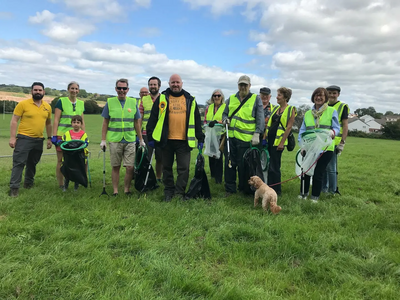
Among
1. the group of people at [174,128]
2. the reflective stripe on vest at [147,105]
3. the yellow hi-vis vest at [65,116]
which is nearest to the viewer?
the group of people at [174,128]

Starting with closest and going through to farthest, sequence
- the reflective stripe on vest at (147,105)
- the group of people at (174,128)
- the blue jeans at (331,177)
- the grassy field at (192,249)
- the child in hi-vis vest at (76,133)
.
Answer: the grassy field at (192,249) < the group of people at (174,128) < the child in hi-vis vest at (76,133) < the blue jeans at (331,177) < the reflective stripe on vest at (147,105)

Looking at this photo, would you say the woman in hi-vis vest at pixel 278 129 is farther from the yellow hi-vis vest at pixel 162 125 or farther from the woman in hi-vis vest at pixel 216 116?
the yellow hi-vis vest at pixel 162 125

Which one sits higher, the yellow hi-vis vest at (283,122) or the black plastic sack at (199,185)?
the yellow hi-vis vest at (283,122)

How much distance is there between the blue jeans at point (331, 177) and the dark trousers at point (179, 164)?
3128 millimetres

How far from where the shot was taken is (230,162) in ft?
18.9

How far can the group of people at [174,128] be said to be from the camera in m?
5.25

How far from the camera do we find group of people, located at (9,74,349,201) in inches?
207

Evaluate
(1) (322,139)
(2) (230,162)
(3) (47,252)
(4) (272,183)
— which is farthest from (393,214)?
(3) (47,252)

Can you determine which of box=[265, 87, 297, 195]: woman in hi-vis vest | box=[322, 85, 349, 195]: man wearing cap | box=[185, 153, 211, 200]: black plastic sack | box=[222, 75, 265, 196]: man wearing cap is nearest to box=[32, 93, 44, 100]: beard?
box=[185, 153, 211, 200]: black plastic sack

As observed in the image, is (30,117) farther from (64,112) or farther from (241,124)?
(241,124)

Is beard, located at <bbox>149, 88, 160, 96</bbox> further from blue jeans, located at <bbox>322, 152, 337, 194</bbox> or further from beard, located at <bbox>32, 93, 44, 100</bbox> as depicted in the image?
blue jeans, located at <bbox>322, 152, 337, 194</bbox>

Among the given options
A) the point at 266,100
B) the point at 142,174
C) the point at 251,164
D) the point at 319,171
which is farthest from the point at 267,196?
the point at 142,174

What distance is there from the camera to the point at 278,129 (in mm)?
5668

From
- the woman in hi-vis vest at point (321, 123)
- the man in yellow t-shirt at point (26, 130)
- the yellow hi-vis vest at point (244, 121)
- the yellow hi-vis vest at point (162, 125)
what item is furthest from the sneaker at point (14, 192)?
the woman in hi-vis vest at point (321, 123)
